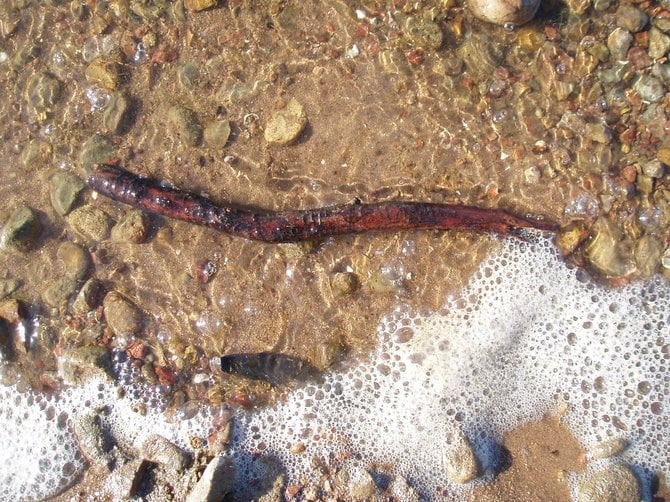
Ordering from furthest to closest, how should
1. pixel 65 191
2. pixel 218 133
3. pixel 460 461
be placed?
pixel 65 191 → pixel 218 133 → pixel 460 461

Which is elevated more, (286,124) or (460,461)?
(286,124)

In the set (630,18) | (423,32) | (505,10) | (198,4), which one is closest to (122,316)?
(198,4)

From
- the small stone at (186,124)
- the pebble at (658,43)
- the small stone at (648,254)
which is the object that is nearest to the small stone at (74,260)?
the small stone at (186,124)

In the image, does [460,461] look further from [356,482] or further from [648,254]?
[648,254]

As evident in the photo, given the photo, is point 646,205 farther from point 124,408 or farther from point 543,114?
point 124,408

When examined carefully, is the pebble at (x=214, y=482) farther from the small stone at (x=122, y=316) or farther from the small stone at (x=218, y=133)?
the small stone at (x=218, y=133)

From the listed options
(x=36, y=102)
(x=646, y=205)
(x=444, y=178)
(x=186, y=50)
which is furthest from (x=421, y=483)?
(x=36, y=102)

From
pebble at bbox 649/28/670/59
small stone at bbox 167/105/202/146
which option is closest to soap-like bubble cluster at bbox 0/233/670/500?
pebble at bbox 649/28/670/59
